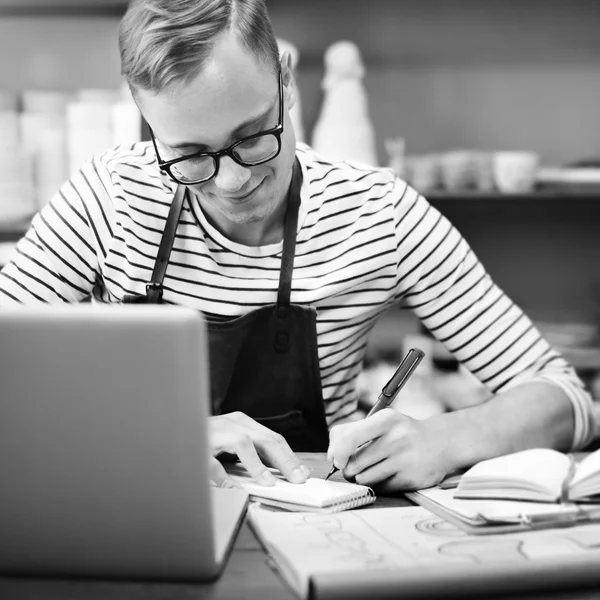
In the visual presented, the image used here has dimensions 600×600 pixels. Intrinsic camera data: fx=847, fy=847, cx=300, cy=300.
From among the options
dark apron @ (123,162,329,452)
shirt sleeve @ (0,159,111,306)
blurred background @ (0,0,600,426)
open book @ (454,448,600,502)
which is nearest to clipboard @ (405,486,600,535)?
open book @ (454,448,600,502)

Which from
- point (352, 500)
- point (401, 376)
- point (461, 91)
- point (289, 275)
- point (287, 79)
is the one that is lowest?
point (352, 500)

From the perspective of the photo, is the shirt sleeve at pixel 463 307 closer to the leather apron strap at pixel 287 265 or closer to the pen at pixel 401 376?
the leather apron strap at pixel 287 265

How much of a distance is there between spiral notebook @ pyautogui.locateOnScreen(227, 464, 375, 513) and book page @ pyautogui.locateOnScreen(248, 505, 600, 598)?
20 millimetres

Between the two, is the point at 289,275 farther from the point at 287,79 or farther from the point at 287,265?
the point at 287,79

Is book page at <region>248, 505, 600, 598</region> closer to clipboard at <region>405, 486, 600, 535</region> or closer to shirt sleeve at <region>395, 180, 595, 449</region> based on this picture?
clipboard at <region>405, 486, 600, 535</region>

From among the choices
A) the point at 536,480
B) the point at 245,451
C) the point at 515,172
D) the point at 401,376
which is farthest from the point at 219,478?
the point at 515,172

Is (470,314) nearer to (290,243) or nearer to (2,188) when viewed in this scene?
(290,243)

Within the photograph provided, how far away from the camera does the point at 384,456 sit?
1.07 meters

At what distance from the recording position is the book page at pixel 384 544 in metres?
0.74

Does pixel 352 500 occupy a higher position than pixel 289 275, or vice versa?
pixel 289 275

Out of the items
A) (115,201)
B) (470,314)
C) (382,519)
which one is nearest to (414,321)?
(470,314)

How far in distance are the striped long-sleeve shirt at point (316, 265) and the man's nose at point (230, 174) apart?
27 centimetres

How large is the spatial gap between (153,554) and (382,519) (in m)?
0.28

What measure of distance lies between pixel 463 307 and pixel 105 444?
0.91 meters
